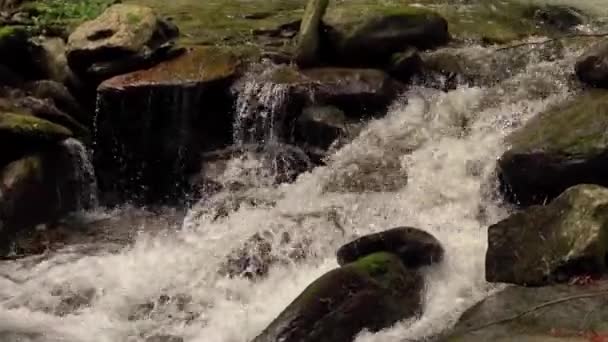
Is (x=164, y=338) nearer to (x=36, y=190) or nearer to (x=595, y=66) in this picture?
(x=36, y=190)

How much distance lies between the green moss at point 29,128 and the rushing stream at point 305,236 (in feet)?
5.01

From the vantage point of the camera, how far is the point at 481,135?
377 inches

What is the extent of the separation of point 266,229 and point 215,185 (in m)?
1.66

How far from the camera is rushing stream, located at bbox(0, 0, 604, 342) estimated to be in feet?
23.6

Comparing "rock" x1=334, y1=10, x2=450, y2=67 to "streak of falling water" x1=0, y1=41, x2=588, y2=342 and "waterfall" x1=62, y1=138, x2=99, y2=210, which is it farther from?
"waterfall" x1=62, y1=138, x2=99, y2=210

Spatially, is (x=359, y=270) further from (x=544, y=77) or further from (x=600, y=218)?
(x=544, y=77)

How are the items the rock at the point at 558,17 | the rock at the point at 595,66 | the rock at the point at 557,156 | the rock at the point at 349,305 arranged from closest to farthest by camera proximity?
the rock at the point at 349,305
the rock at the point at 557,156
the rock at the point at 595,66
the rock at the point at 558,17

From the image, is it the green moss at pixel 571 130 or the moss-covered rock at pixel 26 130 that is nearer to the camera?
the green moss at pixel 571 130

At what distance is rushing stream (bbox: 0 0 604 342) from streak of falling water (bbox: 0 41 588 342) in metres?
0.01

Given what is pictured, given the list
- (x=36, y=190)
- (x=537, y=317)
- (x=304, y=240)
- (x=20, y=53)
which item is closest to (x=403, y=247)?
(x=304, y=240)

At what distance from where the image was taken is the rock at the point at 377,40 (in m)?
10.6

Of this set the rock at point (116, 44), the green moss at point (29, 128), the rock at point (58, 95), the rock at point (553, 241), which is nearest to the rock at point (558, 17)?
the rock at point (116, 44)

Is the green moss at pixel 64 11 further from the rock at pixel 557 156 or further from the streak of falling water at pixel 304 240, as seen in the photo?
the rock at pixel 557 156

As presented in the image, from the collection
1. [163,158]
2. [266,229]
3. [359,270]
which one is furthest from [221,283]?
[163,158]
